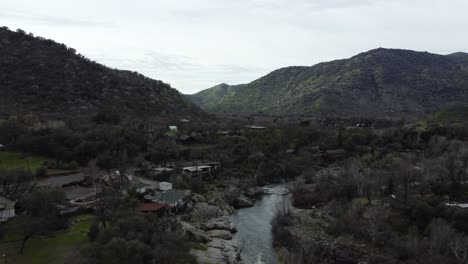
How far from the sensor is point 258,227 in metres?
41.7

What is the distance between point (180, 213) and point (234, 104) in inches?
5913

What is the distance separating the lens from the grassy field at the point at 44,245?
2677 cm

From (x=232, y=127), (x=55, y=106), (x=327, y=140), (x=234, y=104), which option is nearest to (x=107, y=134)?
(x=55, y=106)

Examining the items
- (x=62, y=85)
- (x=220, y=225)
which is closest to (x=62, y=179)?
(x=220, y=225)

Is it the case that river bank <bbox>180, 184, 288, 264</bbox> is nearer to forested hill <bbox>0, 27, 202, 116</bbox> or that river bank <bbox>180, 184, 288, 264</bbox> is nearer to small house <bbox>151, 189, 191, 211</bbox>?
small house <bbox>151, 189, 191, 211</bbox>

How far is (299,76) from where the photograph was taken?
649 feet

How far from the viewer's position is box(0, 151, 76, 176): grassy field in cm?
5332

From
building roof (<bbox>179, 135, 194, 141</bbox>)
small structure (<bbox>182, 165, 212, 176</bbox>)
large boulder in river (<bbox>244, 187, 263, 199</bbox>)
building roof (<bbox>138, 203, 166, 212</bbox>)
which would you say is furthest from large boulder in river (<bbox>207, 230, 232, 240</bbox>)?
Result: building roof (<bbox>179, 135, 194, 141</bbox>)

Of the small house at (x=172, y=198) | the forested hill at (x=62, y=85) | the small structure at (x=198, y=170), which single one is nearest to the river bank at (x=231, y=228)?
the small house at (x=172, y=198)

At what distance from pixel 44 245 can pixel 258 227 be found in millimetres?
20736

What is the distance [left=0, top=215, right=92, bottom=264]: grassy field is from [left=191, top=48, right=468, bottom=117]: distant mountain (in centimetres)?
11710

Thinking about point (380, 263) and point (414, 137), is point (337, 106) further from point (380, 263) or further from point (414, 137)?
point (380, 263)

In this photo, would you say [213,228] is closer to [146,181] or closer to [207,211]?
[207,211]

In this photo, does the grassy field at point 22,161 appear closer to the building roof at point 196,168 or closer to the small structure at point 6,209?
the building roof at point 196,168
